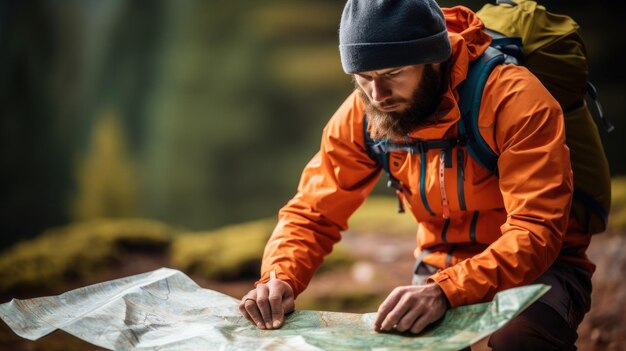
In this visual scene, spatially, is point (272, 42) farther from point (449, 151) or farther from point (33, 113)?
point (449, 151)

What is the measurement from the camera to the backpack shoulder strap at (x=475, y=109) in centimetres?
252

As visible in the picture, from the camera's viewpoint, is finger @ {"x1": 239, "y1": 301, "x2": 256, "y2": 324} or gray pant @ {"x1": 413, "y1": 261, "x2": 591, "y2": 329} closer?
finger @ {"x1": 239, "y1": 301, "x2": 256, "y2": 324}

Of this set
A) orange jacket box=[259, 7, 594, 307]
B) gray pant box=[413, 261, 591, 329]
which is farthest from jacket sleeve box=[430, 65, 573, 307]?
gray pant box=[413, 261, 591, 329]

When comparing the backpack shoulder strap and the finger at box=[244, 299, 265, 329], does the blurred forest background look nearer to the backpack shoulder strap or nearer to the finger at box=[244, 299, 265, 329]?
the backpack shoulder strap

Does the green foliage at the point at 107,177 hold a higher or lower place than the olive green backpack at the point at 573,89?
lower

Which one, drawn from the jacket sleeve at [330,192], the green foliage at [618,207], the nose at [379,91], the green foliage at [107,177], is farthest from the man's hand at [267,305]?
the green foliage at [107,177]

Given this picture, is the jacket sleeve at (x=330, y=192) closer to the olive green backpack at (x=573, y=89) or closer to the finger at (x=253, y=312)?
the finger at (x=253, y=312)

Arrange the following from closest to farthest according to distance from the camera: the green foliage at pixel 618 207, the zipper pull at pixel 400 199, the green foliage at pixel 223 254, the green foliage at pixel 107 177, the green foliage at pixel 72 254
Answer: the zipper pull at pixel 400 199 → the green foliage at pixel 618 207 → the green foliage at pixel 72 254 → the green foliage at pixel 223 254 → the green foliage at pixel 107 177

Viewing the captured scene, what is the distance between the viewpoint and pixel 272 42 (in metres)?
Answer: 10.6

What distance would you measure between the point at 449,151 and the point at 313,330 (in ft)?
2.88

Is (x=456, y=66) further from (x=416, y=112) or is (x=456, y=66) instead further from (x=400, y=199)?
(x=400, y=199)

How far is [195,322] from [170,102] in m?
8.53

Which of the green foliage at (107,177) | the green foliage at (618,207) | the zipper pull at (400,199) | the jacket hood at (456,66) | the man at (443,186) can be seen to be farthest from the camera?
the green foliage at (107,177)

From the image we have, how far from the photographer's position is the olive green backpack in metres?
2.68
